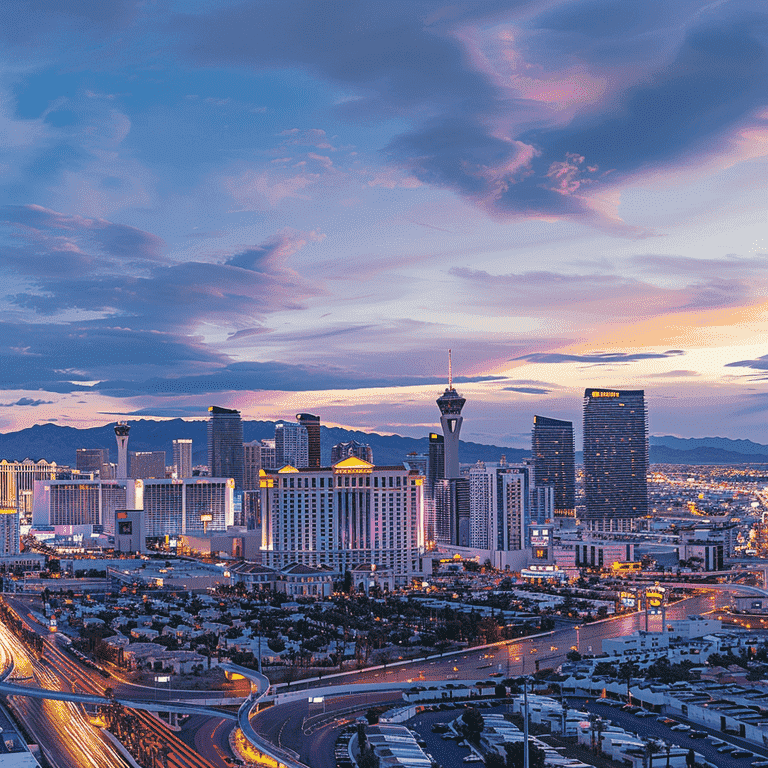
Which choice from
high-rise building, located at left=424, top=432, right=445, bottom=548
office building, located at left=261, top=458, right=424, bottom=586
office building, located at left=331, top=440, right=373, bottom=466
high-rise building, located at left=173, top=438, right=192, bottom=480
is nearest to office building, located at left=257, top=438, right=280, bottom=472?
high-rise building, located at left=173, top=438, right=192, bottom=480

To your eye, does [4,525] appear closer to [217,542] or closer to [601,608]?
[217,542]

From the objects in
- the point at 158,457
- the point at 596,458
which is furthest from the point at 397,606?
the point at 158,457

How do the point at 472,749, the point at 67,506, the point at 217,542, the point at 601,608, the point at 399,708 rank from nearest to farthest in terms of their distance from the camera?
1. the point at 472,749
2. the point at 399,708
3. the point at 601,608
4. the point at 217,542
5. the point at 67,506

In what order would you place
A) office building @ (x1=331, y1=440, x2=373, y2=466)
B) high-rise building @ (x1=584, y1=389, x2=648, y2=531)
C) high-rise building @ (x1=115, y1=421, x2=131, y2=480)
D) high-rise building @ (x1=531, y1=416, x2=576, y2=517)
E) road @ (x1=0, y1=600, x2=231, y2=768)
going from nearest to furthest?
road @ (x1=0, y1=600, x2=231, y2=768)
office building @ (x1=331, y1=440, x2=373, y2=466)
high-rise building @ (x1=115, y1=421, x2=131, y2=480)
high-rise building @ (x1=584, y1=389, x2=648, y2=531)
high-rise building @ (x1=531, y1=416, x2=576, y2=517)

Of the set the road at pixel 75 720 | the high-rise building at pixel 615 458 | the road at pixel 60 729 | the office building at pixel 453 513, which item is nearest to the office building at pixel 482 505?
the office building at pixel 453 513

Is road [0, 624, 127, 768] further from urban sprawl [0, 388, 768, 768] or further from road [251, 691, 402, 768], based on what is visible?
road [251, 691, 402, 768]

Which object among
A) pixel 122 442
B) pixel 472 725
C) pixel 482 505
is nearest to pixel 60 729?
pixel 472 725
